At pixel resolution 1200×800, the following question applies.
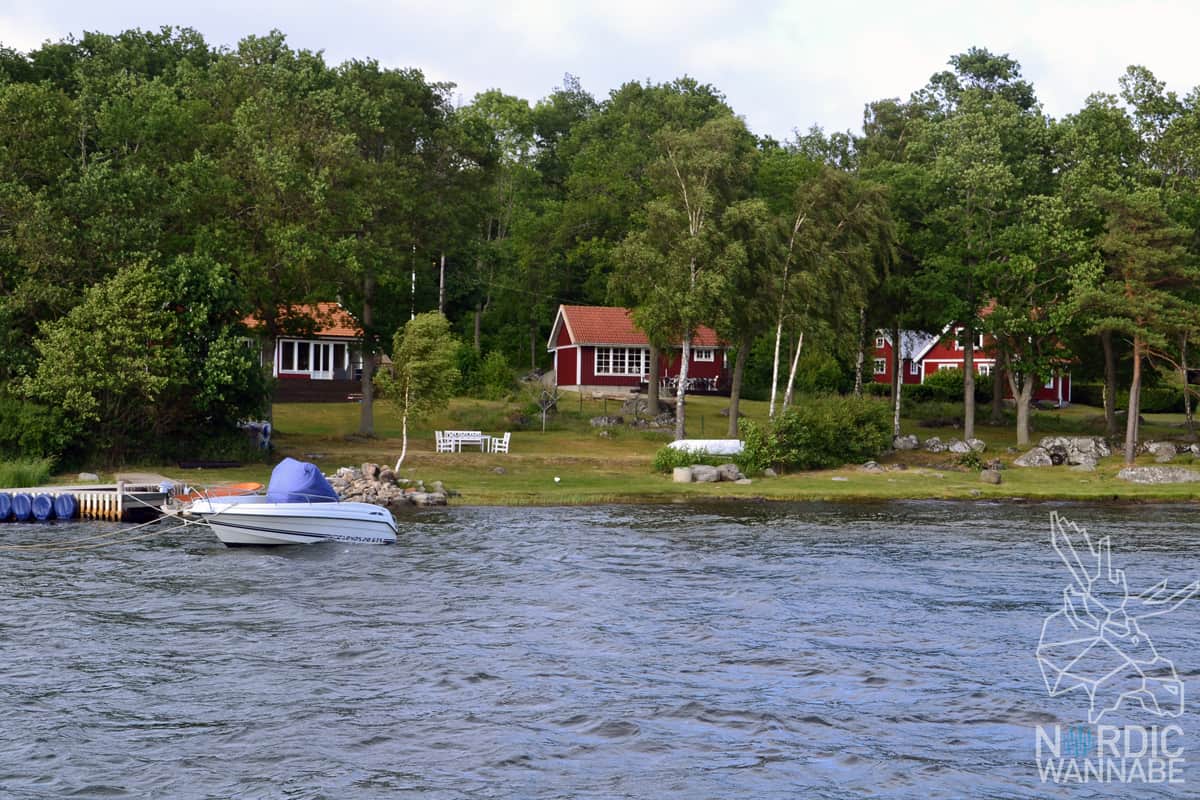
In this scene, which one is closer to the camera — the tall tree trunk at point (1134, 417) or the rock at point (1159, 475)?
the rock at point (1159, 475)

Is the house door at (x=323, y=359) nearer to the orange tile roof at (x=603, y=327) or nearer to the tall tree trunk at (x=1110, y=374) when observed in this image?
the orange tile roof at (x=603, y=327)

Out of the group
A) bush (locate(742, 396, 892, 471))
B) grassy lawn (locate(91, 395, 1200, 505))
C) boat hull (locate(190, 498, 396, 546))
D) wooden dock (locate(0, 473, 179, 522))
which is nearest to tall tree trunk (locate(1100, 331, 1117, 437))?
grassy lawn (locate(91, 395, 1200, 505))

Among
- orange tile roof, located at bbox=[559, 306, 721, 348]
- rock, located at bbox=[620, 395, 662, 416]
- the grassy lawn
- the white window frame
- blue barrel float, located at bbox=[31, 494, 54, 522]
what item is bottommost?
blue barrel float, located at bbox=[31, 494, 54, 522]

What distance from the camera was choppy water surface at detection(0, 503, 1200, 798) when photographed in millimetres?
16406

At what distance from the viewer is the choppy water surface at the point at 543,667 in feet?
53.8

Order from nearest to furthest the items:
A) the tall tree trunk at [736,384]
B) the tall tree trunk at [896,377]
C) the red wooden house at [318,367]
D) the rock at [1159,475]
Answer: the rock at [1159,475] < the tall tree trunk at [736,384] < the tall tree trunk at [896,377] < the red wooden house at [318,367]

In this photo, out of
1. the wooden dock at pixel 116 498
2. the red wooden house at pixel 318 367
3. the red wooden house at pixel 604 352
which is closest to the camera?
the wooden dock at pixel 116 498

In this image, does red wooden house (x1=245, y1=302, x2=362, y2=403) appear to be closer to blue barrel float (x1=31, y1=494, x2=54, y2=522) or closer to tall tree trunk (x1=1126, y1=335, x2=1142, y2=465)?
blue barrel float (x1=31, y1=494, x2=54, y2=522)

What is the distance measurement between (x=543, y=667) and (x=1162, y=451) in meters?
44.5

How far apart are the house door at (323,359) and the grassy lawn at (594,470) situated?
12.5 metres

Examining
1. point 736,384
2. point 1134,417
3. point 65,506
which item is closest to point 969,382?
point 1134,417

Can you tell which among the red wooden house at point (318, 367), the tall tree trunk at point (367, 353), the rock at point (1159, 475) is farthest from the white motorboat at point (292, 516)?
the red wooden house at point (318, 367)

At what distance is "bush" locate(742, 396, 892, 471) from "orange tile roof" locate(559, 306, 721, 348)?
28.7m

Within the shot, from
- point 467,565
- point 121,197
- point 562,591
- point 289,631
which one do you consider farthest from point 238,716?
point 121,197
